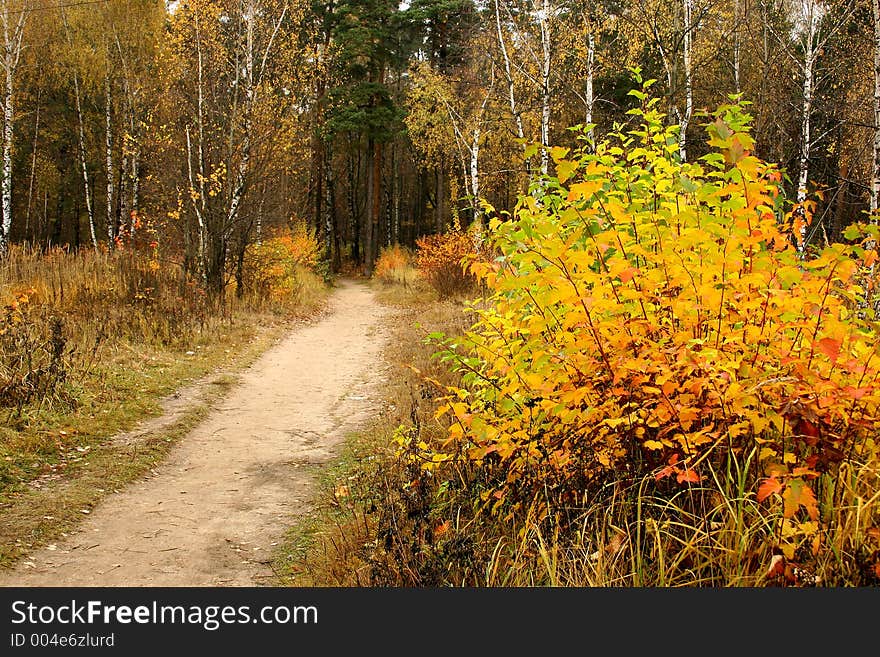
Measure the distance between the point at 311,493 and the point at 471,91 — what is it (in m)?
19.6

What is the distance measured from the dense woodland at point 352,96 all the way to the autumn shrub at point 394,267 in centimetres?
163

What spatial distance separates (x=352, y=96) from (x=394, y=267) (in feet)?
22.0

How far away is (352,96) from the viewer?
84.2 feet

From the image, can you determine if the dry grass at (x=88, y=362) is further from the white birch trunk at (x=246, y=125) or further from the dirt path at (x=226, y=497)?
the white birch trunk at (x=246, y=125)

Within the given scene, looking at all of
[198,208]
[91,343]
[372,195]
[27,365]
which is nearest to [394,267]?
[372,195]

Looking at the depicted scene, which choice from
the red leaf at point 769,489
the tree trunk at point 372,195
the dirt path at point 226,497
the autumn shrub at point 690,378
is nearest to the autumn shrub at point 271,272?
the dirt path at point 226,497

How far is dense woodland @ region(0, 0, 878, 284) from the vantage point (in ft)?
43.7

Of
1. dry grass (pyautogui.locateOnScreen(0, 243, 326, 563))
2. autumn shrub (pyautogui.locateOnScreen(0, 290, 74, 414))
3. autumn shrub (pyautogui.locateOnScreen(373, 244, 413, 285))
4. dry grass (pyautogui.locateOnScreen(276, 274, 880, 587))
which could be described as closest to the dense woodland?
autumn shrub (pyautogui.locateOnScreen(373, 244, 413, 285))

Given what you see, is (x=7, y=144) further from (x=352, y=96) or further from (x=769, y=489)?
(x=769, y=489)

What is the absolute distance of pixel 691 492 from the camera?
3.17 metres

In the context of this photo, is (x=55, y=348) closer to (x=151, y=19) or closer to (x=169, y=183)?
(x=169, y=183)

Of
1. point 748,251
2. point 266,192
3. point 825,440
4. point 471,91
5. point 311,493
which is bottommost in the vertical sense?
point 311,493

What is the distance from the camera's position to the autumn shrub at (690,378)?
9.21 feet

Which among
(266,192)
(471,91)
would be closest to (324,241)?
(471,91)
